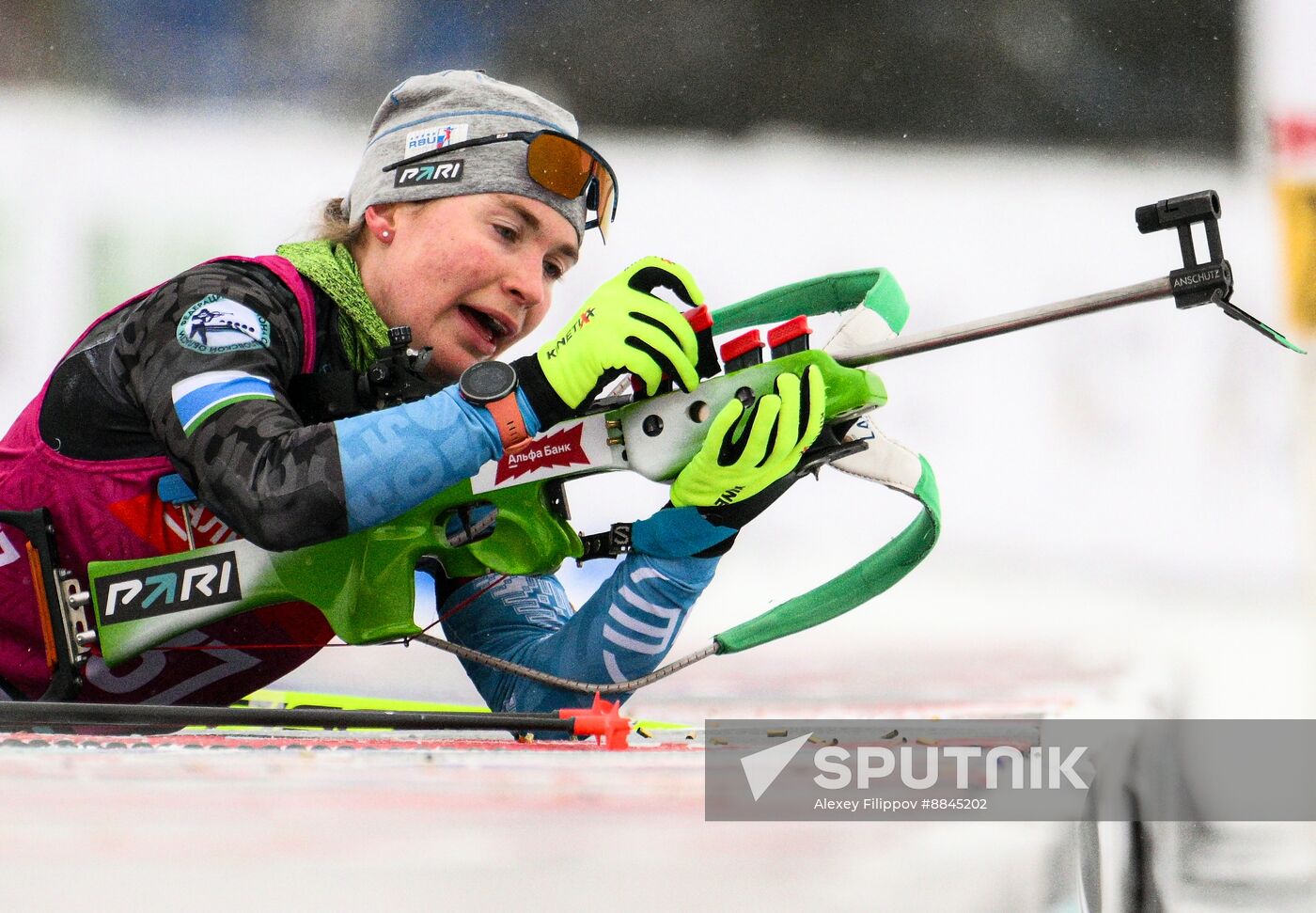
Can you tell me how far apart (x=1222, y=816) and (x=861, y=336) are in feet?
2.09

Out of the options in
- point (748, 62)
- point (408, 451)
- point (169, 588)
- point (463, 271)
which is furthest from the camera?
point (748, 62)

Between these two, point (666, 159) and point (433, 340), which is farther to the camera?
point (666, 159)

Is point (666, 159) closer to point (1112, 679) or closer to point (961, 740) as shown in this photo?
point (1112, 679)

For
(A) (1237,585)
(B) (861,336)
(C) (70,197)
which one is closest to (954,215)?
(A) (1237,585)

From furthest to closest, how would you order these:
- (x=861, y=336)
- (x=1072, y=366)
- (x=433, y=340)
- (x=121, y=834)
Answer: (x=1072, y=366)
(x=433, y=340)
(x=861, y=336)
(x=121, y=834)

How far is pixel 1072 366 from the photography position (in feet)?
10.5

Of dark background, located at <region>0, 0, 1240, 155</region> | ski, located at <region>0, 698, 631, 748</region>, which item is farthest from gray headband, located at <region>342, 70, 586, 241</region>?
dark background, located at <region>0, 0, 1240, 155</region>

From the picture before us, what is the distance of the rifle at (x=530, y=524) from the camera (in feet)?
5.09

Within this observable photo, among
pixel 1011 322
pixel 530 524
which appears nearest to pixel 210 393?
pixel 530 524

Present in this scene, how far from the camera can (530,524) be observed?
1645 mm

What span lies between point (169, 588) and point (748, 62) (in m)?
2.41

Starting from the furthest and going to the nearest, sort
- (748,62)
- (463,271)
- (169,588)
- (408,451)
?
(748,62) < (463,271) < (169,588) < (408,451)

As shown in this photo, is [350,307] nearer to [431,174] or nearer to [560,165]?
[431,174]

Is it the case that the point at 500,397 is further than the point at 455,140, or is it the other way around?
the point at 455,140
